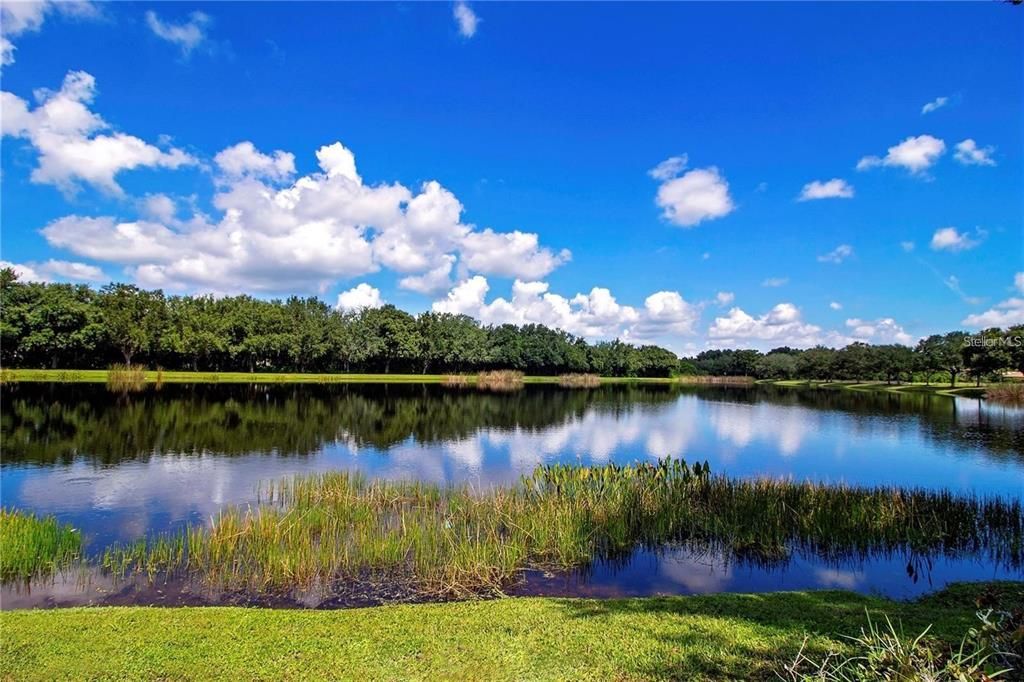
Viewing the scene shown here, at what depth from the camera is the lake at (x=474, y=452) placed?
12195 millimetres

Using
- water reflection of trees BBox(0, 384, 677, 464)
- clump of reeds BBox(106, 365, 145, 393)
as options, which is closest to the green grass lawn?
water reflection of trees BBox(0, 384, 677, 464)

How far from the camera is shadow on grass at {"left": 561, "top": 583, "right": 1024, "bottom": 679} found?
19.8 feet

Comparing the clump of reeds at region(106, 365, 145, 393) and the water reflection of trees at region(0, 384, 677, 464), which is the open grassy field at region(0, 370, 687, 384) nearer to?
the clump of reeds at region(106, 365, 145, 393)

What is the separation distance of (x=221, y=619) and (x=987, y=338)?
88.9m

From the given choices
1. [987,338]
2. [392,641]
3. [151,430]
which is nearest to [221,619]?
[392,641]

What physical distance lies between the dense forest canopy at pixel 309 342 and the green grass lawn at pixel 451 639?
71719 mm

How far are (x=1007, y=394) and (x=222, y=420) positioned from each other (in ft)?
252

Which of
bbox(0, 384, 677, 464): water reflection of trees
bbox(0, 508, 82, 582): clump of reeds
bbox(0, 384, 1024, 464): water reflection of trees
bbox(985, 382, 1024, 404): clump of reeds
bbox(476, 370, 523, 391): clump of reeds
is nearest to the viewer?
bbox(0, 508, 82, 582): clump of reeds

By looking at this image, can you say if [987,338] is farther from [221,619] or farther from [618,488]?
[221,619]

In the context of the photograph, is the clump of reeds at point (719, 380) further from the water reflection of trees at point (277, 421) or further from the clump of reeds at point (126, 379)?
the clump of reeds at point (126, 379)

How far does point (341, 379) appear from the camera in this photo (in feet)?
275

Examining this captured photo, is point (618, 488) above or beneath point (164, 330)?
beneath

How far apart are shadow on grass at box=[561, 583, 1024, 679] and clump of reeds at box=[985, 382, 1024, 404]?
6658cm

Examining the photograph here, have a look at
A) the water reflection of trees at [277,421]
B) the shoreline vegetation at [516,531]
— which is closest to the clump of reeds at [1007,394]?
the water reflection of trees at [277,421]
